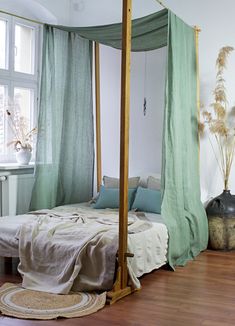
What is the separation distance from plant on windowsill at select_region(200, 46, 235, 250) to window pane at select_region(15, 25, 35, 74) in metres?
2.19

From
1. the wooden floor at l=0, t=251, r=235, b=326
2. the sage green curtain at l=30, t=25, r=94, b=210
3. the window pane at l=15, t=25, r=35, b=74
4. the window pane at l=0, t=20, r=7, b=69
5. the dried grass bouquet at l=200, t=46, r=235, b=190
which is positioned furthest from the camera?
the window pane at l=15, t=25, r=35, b=74

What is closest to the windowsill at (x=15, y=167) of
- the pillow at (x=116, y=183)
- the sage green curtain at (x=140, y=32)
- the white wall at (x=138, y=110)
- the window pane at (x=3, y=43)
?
the pillow at (x=116, y=183)

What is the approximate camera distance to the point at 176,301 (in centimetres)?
386

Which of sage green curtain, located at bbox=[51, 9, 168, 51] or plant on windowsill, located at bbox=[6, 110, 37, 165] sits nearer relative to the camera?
sage green curtain, located at bbox=[51, 9, 168, 51]

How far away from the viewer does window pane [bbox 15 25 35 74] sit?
→ 6.14 metres

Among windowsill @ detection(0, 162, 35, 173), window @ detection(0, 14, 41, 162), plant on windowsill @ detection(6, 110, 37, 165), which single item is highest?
window @ detection(0, 14, 41, 162)

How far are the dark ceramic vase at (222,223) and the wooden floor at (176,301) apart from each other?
1.92 ft

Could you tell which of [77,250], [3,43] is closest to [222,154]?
[77,250]

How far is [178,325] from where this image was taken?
11.1ft

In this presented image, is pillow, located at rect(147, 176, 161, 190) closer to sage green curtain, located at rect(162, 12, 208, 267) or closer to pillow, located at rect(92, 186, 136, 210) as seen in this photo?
pillow, located at rect(92, 186, 136, 210)

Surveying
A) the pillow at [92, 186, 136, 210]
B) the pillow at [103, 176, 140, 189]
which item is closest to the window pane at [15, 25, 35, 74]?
the pillow at [103, 176, 140, 189]

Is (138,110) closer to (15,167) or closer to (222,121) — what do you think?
(222,121)

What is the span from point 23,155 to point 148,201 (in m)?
1.58

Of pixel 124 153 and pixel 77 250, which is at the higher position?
pixel 124 153
